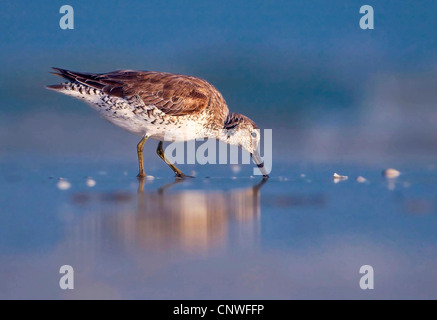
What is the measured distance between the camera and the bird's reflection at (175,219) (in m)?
3.45

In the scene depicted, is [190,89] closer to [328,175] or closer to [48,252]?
[328,175]

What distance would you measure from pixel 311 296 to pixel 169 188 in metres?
3.05

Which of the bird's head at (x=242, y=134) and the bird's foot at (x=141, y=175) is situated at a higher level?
the bird's head at (x=242, y=134)

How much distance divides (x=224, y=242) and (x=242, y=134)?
3.65 metres

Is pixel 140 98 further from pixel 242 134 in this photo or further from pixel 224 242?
pixel 224 242

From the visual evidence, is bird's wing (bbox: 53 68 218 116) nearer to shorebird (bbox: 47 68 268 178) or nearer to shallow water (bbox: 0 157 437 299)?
shorebird (bbox: 47 68 268 178)

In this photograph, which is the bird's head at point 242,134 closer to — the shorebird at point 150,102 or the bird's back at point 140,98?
the shorebird at point 150,102

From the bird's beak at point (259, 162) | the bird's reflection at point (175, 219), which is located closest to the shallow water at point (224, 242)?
the bird's reflection at point (175, 219)

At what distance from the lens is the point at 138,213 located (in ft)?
13.8

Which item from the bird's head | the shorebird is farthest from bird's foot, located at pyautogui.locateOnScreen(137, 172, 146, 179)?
the bird's head

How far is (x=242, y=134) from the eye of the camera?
276 inches

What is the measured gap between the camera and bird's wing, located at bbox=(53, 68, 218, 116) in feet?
20.7

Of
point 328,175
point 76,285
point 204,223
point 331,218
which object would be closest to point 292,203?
point 331,218
